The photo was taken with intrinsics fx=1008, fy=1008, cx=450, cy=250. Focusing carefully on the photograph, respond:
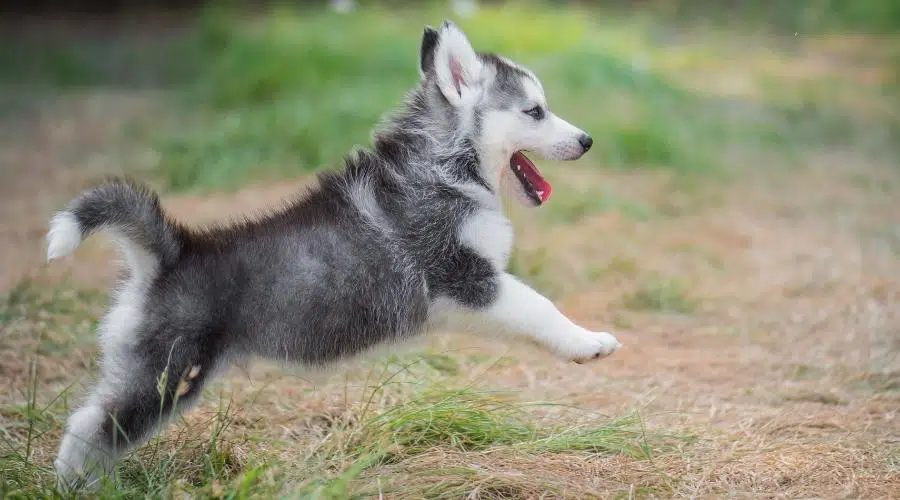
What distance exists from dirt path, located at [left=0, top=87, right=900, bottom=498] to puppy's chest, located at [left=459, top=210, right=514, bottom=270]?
730mm

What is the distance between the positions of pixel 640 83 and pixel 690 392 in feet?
23.3

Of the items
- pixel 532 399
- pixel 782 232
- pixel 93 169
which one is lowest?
pixel 93 169

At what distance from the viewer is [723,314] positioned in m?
6.26

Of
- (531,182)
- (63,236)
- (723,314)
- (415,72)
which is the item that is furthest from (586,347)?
(415,72)

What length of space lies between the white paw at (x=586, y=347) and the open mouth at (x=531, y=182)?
27.9 inches

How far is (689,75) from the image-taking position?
14.0 metres

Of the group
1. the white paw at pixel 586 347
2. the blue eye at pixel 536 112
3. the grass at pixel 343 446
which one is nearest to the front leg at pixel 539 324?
the white paw at pixel 586 347

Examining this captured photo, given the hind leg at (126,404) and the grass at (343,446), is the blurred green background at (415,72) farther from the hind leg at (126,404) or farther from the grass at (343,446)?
the hind leg at (126,404)

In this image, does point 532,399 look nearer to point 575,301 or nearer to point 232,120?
point 575,301

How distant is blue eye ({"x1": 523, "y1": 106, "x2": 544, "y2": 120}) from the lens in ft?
14.1

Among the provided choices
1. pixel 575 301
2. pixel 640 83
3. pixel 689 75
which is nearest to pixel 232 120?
pixel 640 83

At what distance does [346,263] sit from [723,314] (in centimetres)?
323

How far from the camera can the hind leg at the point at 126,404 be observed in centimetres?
338

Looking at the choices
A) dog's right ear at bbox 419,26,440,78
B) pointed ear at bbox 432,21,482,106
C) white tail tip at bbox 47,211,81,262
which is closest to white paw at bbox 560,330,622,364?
pointed ear at bbox 432,21,482,106
